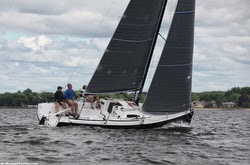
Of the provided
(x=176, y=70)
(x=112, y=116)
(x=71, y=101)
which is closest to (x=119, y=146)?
(x=112, y=116)

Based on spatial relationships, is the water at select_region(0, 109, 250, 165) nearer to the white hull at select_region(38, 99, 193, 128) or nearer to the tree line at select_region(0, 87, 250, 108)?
the white hull at select_region(38, 99, 193, 128)

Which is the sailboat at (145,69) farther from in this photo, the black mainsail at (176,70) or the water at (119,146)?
the water at (119,146)

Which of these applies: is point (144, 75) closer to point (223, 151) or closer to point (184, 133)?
point (184, 133)

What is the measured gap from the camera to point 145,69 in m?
29.5

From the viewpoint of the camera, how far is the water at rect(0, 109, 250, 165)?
18.3 metres

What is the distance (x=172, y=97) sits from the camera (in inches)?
1119

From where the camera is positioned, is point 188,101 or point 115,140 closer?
point 115,140

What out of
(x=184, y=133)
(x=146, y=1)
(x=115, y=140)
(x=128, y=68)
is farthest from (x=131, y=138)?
(x=146, y=1)

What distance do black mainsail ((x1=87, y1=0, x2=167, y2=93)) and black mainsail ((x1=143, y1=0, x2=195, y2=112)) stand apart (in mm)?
1013

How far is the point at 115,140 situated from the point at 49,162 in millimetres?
6165

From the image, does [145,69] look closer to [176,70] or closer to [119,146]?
[176,70]

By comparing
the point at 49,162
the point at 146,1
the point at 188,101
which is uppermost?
the point at 146,1

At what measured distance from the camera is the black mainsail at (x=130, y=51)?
29078 millimetres

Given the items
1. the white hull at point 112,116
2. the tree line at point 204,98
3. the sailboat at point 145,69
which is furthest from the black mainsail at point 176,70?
the tree line at point 204,98
